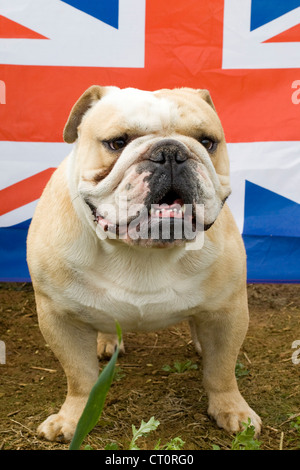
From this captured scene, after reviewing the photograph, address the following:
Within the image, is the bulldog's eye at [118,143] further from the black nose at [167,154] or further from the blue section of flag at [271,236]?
the blue section of flag at [271,236]

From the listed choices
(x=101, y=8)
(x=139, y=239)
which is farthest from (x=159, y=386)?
(x=101, y=8)

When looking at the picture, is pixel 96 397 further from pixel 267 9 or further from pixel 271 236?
pixel 267 9

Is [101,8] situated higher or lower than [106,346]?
higher

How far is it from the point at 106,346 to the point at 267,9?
1854mm

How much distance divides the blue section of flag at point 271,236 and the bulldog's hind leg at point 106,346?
936 millimetres

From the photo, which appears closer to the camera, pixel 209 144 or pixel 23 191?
pixel 209 144

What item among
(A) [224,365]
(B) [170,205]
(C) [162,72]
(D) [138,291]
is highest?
(C) [162,72]

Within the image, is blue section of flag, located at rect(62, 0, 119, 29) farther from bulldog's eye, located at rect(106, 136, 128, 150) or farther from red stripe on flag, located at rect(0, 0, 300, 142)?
bulldog's eye, located at rect(106, 136, 128, 150)

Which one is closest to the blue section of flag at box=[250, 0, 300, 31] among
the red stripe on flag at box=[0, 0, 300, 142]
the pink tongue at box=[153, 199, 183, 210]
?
the red stripe on flag at box=[0, 0, 300, 142]

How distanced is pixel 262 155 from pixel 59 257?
1584mm

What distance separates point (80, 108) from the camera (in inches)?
85.5

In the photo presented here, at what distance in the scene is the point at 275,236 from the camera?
11.8 ft

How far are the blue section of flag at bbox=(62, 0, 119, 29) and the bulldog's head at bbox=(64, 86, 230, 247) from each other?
128 cm

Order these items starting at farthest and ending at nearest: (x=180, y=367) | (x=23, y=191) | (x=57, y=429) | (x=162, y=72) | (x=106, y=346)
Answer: (x=23, y=191)
(x=162, y=72)
(x=106, y=346)
(x=180, y=367)
(x=57, y=429)
